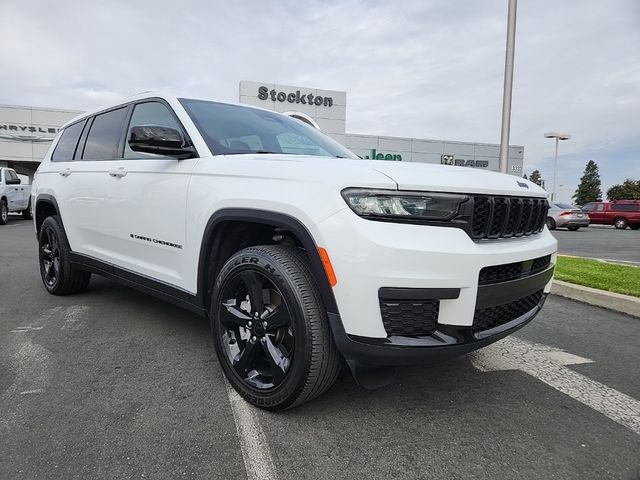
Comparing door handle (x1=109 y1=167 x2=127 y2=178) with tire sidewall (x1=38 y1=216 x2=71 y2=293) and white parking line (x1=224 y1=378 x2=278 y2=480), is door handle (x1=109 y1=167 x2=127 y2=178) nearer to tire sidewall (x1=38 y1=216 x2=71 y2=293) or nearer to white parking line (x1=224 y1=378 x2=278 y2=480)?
tire sidewall (x1=38 y1=216 x2=71 y2=293)

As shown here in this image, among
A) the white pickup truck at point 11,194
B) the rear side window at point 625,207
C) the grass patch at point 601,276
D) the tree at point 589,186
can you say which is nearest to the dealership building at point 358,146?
the rear side window at point 625,207

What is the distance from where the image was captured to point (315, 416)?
2.28 meters

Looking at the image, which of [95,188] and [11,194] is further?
[11,194]

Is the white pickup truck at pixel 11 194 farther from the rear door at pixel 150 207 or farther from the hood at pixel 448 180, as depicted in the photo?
the hood at pixel 448 180

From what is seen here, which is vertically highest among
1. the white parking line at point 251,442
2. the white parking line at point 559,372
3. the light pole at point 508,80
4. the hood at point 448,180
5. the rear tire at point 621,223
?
the light pole at point 508,80

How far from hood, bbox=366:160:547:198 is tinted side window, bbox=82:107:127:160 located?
247cm

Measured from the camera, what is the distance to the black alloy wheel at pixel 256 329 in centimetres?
222

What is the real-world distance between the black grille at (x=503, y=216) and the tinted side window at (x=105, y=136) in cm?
290

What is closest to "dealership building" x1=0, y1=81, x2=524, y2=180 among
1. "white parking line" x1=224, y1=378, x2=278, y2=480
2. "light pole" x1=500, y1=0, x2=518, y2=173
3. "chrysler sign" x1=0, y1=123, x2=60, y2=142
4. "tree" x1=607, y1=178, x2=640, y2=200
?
"chrysler sign" x1=0, y1=123, x2=60, y2=142

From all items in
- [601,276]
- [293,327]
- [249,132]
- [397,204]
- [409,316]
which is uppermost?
[249,132]

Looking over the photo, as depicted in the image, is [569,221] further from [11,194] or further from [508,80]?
[11,194]

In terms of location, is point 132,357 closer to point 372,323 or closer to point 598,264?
point 372,323

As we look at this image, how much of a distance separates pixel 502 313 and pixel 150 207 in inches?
91.1

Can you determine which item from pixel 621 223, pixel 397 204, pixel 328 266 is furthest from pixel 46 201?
pixel 621 223
